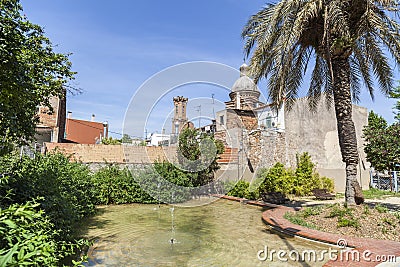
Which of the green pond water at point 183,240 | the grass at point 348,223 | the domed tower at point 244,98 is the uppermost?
the domed tower at point 244,98

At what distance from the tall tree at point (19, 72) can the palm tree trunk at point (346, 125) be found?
805 cm

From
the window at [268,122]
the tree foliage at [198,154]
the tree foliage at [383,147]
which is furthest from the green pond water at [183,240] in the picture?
the tree foliage at [383,147]

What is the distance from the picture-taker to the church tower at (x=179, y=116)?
16.7 m

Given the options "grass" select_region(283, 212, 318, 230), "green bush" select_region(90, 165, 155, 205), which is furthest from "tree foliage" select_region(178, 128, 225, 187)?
"grass" select_region(283, 212, 318, 230)

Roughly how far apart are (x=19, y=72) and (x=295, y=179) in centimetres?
1511

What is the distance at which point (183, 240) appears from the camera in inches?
259

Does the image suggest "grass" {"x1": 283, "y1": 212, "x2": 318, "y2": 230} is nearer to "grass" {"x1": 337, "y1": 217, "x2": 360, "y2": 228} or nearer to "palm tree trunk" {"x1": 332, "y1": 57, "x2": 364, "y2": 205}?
"grass" {"x1": 337, "y1": 217, "x2": 360, "y2": 228}

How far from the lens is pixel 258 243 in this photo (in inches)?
249

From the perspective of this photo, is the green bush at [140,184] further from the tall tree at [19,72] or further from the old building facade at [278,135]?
the tall tree at [19,72]

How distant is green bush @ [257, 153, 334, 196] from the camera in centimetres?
1421

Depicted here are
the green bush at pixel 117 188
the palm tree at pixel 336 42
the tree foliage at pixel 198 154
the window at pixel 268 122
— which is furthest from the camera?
the window at pixel 268 122

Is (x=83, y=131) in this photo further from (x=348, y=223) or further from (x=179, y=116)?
(x=348, y=223)

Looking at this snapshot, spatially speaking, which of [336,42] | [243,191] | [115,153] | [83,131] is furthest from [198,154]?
[83,131]

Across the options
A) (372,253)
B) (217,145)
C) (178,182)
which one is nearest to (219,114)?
(217,145)
